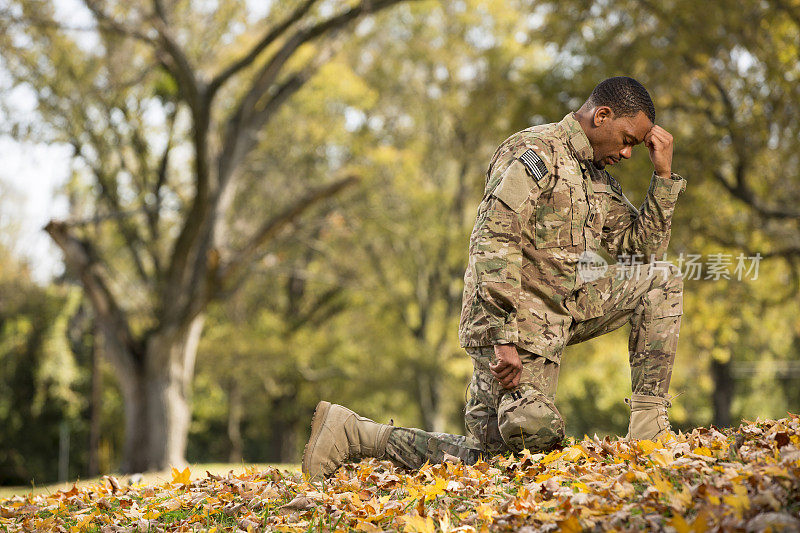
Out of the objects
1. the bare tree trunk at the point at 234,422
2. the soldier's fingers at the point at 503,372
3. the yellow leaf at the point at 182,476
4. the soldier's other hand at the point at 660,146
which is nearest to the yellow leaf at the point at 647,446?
the soldier's fingers at the point at 503,372

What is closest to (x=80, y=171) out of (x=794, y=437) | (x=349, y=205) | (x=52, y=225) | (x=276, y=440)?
(x=52, y=225)

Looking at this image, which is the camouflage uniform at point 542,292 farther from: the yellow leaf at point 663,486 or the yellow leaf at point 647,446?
the yellow leaf at point 663,486

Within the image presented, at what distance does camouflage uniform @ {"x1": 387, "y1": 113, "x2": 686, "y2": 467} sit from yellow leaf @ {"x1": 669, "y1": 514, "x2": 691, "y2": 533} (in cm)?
138

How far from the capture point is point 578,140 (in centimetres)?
475

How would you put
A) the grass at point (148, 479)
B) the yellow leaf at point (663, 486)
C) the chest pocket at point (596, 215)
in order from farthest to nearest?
the grass at point (148, 479), the chest pocket at point (596, 215), the yellow leaf at point (663, 486)

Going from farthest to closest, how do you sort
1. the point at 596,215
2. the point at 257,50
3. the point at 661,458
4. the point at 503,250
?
1. the point at 257,50
2. the point at 596,215
3. the point at 503,250
4. the point at 661,458

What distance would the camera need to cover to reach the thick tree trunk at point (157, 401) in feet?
44.5

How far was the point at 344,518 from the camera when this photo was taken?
12.8ft

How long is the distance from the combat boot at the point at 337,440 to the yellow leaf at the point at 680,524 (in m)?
2.24

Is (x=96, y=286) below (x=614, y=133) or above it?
below

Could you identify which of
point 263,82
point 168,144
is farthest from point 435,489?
point 168,144

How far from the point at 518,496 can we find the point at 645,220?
6.79ft

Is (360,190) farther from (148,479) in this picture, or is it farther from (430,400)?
(148,479)

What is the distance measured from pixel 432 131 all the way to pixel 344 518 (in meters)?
23.1
